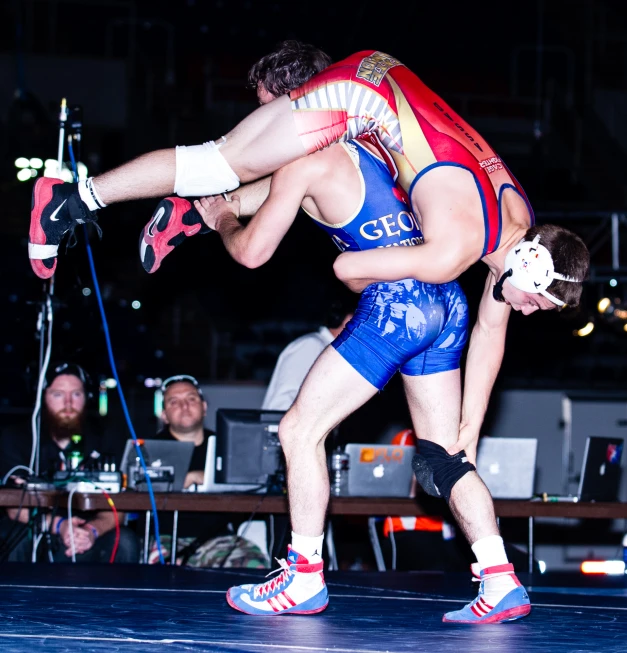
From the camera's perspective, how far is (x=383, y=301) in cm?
285

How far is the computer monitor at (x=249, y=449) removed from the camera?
14.6 ft

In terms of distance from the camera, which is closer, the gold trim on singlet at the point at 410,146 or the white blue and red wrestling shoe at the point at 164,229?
the gold trim on singlet at the point at 410,146

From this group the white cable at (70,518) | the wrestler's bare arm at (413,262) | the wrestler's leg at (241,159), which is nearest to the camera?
the wrestler's bare arm at (413,262)

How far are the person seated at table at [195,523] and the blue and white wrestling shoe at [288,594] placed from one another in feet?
5.98

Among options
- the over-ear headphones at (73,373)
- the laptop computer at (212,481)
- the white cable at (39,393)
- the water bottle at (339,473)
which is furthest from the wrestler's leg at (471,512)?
the over-ear headphones at (73,373)

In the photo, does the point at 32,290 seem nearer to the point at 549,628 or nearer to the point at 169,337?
the point at 169,337

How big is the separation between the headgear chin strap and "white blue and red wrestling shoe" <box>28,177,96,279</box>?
122cm

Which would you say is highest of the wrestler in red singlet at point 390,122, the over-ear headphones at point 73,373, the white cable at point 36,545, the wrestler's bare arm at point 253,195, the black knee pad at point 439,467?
the wrestler in red singlet at point 390,122

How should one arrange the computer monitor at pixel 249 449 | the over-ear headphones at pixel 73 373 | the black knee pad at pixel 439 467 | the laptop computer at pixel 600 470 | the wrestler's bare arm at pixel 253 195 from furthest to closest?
the over-ear headphones at pixel 73 373 < the laptop computer at pixel 600 470 < the computer monitor at pixel 249 449 < the wrestler's bare arm at pixel 253 195 < the black knee pad at pixel 439 467

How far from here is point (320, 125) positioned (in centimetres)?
268

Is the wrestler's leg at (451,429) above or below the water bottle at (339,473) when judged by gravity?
above

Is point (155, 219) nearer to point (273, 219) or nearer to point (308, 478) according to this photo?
point (273, 219)

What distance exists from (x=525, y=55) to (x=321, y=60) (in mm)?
11471

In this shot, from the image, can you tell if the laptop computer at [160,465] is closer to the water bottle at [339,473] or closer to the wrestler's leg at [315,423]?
the water bottle at [339,473]
